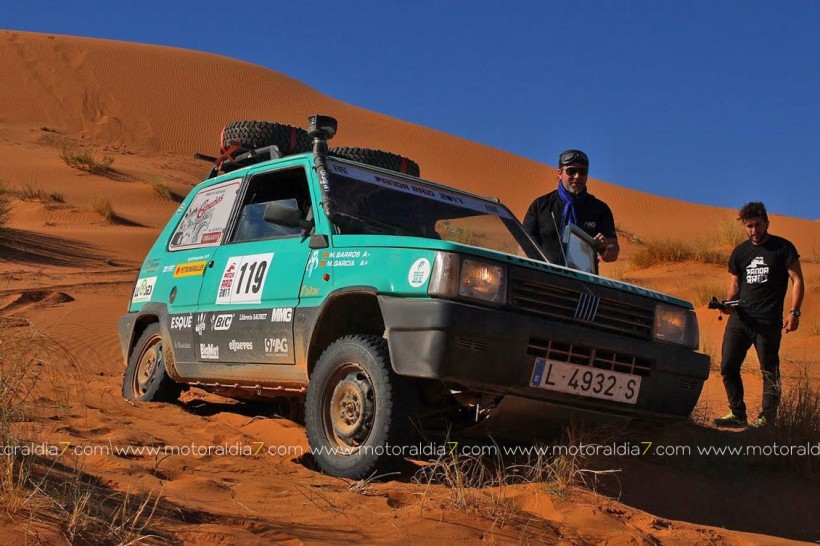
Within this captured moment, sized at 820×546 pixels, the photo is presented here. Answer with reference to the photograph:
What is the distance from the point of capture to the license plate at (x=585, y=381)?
4.36 metres

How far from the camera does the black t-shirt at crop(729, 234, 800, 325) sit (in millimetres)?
7137

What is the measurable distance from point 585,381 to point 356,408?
1163 millimetres

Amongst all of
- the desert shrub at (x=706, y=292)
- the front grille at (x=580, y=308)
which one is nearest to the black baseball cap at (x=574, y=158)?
the front grille at (x=580, y=308)

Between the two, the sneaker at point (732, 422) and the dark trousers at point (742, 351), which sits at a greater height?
the dark trousers at point (742, 351)

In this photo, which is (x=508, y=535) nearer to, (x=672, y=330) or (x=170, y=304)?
(x=672, y=330)

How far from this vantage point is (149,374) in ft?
22.9

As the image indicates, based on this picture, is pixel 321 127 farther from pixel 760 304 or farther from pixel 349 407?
pixel 760 304

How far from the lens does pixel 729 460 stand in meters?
5.87

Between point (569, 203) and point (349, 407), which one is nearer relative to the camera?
point (349, 407)

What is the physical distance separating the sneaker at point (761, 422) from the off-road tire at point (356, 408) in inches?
126

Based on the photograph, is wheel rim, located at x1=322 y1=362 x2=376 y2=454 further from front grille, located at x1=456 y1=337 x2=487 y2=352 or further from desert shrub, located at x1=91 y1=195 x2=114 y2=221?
desert shrub, located at x1=91 y1=195 x2=114 y2=221

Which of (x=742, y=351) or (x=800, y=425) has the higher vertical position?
(x=742, y=351)

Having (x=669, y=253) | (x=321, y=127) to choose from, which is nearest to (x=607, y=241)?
(x=321, y=127)

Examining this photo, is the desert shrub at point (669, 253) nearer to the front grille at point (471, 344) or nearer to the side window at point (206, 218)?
the side window at point (206, 218)
